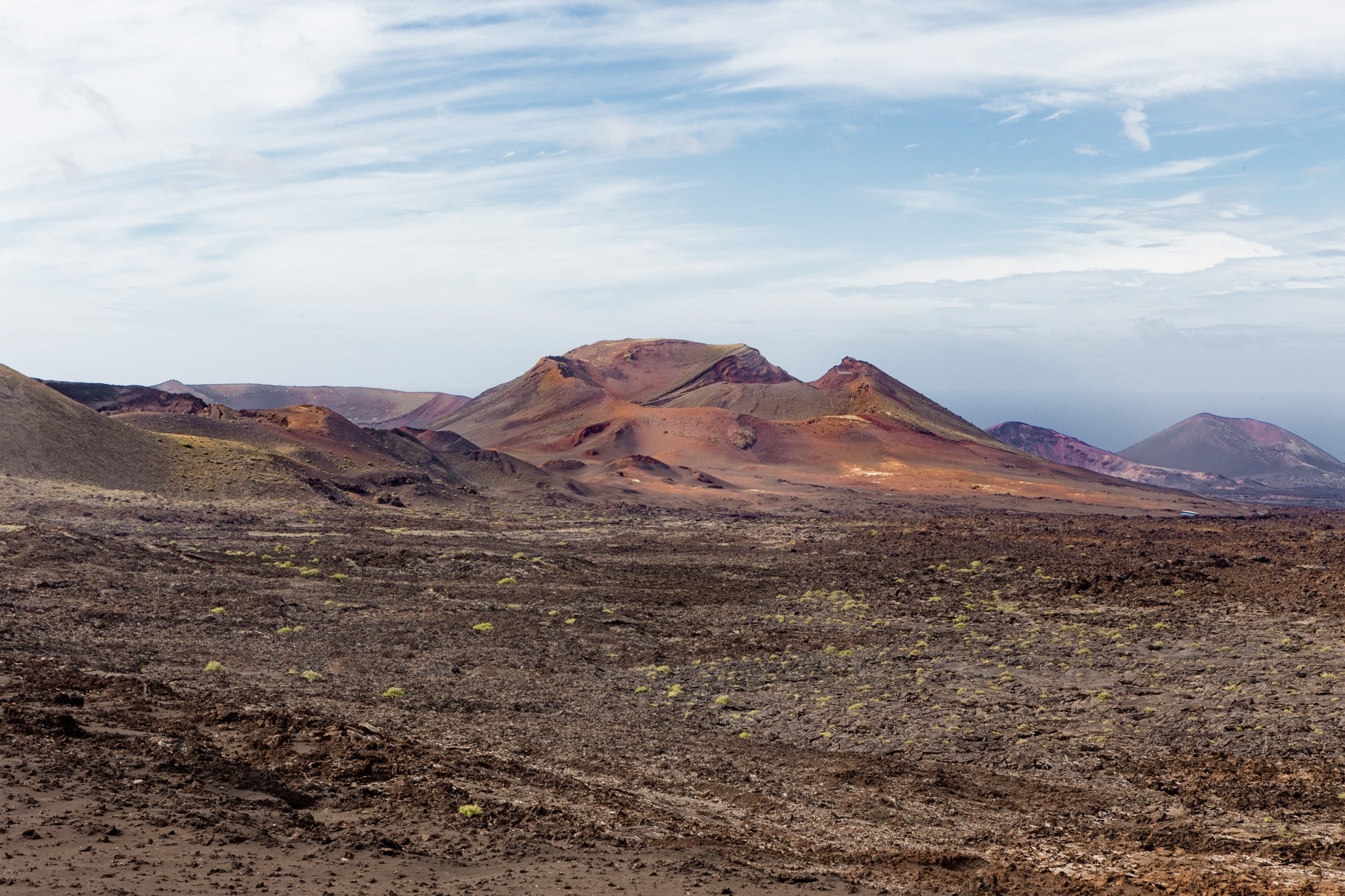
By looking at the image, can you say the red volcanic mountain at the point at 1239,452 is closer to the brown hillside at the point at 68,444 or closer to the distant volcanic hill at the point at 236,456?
the distant volcanic hill at the point at 236,456

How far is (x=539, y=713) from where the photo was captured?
53.5ft

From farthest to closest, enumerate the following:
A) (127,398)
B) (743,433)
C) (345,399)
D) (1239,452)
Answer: (345,399) → (1239,452) → (743,433) → (127,398)

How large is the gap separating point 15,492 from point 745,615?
31.2 m

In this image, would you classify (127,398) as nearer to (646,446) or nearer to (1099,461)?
(646,446)

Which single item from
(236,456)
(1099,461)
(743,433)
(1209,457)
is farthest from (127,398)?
(1209,457)

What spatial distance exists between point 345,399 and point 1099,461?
114 metres

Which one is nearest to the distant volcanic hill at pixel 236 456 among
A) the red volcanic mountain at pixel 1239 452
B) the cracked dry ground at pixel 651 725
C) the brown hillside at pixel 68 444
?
the brown hillside at pixel 68 444

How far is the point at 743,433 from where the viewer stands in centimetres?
9256

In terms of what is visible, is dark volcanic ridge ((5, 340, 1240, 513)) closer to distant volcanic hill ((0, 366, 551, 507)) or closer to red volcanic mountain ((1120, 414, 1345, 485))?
distant volcanic hill ((0, 366, 551, 507))

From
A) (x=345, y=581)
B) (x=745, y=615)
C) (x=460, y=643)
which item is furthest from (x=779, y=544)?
(x=460, y=643)

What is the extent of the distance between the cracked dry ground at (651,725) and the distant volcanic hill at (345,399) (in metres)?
124

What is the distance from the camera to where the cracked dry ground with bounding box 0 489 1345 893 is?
32.3ft

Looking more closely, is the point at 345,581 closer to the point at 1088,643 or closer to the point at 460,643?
the point at 460,643

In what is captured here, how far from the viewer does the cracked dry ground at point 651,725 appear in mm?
9852
